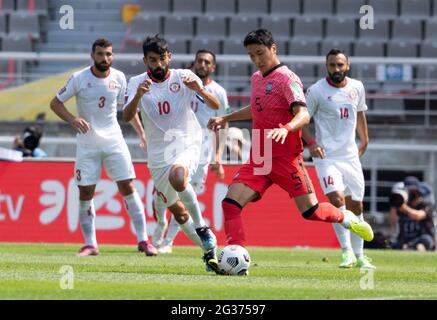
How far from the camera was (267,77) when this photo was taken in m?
10.3

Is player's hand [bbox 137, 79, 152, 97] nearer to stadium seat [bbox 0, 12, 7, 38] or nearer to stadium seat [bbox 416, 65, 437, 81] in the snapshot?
stadium seat [bbox 416, 65, 437, 81]

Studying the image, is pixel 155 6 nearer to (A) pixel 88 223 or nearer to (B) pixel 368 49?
(B) pixel 368 49

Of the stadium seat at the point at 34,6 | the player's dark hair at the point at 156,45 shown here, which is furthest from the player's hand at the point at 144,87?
the stadium seat at the point at 34,6

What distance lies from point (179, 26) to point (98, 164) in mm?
11757

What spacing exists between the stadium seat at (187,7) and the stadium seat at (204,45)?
1.29 m

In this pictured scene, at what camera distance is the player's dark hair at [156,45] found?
11305 mm

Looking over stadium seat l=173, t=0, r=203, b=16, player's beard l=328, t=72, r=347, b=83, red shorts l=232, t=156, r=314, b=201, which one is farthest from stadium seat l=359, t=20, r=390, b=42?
red shorts l=232, t=156, r=314, b=201

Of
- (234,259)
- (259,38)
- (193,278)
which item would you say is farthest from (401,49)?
(193,278)

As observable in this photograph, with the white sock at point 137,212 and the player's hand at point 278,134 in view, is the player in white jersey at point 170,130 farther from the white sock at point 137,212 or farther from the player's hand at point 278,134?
the player's hand at point 278,134

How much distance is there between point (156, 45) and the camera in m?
11.3

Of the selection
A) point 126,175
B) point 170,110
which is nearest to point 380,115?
point 126,175

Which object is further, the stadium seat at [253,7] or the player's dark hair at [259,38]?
the stadium seat at [253,7]

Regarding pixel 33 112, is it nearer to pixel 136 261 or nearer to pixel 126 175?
pixel 126 175

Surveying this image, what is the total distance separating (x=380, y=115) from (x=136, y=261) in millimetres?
9974
